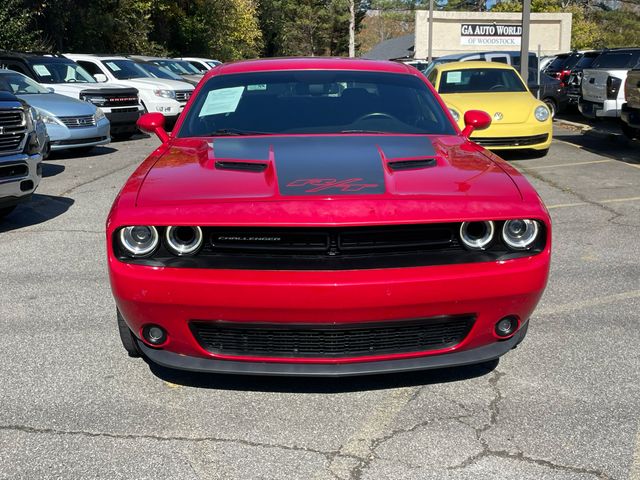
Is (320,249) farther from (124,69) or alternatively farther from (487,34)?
(487,34)

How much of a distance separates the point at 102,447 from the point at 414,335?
1404 mm

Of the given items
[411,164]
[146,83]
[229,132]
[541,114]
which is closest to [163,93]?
[146,83]

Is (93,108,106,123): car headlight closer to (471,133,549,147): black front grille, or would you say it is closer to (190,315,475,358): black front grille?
(471,133,549,147): black front grille

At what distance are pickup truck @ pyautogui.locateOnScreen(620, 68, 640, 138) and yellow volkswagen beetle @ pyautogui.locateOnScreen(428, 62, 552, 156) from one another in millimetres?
1156

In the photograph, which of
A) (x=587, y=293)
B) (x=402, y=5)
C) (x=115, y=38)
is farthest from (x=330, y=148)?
(x=402, y=5)

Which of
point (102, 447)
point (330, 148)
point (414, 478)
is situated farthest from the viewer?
point (330, 148)

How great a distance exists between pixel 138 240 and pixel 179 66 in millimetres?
20524

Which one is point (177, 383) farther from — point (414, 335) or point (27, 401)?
point (414, 335)

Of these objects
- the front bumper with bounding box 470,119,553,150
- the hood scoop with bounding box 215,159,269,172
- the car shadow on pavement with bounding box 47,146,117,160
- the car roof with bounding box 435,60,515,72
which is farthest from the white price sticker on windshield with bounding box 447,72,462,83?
the hood scoop with bounding box 215,159,269,172

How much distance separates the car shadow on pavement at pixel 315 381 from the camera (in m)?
3.67

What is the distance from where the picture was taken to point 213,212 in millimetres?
3143

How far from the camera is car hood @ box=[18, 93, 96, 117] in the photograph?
12.6 metres

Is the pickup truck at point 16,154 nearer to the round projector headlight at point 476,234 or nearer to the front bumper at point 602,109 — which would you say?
the round projector headlight at point 476,234

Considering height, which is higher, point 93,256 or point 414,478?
point 414,478
